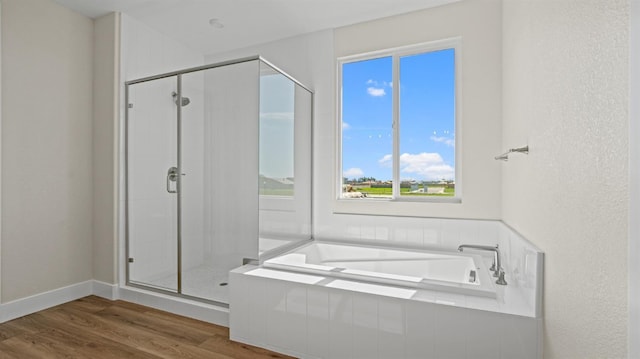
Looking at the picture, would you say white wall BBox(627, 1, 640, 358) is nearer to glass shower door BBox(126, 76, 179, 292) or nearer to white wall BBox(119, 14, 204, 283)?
white wall BBox(119, 14, 204, 283)

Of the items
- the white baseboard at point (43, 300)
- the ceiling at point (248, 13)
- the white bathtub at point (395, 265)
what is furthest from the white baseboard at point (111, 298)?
the ceiling at point (248, 13)

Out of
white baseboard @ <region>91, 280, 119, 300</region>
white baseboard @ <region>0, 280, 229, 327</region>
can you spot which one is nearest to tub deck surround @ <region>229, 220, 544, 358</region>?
white baseboard @ <region>0, 280, 229, 327</region>

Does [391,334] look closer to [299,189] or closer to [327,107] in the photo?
[299,189]

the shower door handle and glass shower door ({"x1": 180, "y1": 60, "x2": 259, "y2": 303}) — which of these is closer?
glass shower door ({"x1": 180, "y1": 60, "x2": 259, "y2": 303})

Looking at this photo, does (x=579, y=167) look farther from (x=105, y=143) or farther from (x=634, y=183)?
(x=105, y=143)

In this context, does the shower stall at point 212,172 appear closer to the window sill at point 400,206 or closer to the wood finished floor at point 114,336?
the wood finished floor at point 114,336

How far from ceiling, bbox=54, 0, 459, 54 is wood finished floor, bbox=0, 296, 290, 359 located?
2455mm

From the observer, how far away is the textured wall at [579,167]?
895 mm

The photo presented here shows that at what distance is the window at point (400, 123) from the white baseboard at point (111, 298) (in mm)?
1482

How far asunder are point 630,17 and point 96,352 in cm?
282

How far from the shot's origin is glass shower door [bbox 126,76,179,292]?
2.82 metres

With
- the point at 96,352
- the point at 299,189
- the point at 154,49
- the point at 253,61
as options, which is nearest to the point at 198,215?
the point at 299,189

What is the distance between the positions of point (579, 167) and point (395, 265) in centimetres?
171

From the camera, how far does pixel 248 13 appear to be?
2.84 meters
